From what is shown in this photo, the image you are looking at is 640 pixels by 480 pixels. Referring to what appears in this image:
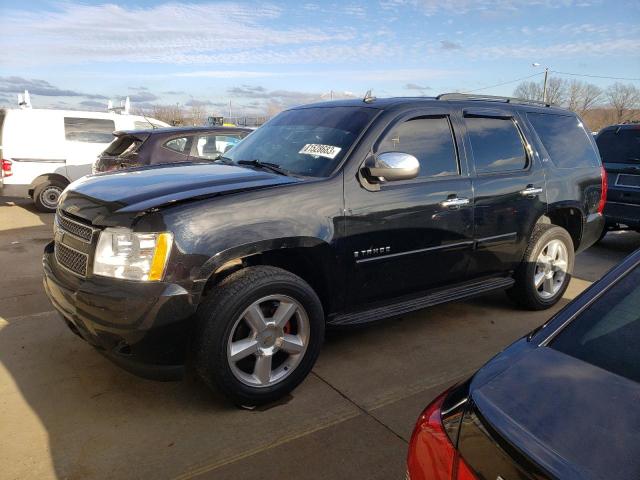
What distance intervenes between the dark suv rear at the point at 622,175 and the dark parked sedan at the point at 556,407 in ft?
19.9

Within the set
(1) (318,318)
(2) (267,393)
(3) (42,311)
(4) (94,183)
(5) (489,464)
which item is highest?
(4) (94,183)

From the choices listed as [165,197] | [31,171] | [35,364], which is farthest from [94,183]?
[31,171]

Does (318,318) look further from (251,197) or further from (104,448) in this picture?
(104,448)

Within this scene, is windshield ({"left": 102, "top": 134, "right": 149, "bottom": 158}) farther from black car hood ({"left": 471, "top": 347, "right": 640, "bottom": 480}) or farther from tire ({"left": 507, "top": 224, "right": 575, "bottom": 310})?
black car hood ({"left": 471, "top": 347, "right": 640, "bottom": 480})

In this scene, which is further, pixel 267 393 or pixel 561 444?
pixel 267 393

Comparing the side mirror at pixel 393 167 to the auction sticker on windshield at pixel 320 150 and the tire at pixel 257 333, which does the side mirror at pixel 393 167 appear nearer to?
the auction sticker on windshield at pixel 320 150

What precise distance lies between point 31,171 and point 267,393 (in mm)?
9033

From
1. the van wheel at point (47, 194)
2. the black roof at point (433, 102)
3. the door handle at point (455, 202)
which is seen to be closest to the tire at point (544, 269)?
the door handle at point (455, 202)

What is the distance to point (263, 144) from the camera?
4137 millimetres

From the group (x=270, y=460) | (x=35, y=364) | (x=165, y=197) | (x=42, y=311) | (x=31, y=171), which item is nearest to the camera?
(x=270, y=460)

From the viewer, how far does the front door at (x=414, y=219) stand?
3.41 m

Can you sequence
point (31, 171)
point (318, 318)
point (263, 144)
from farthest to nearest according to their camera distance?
point (31, 171), point (263, 144), point (318, 318)

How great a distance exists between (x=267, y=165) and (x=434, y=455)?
8.85 ft

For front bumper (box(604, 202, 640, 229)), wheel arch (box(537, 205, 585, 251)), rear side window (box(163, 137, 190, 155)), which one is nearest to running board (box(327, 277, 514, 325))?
wheel arch (box(537, 205, 585, 251))
